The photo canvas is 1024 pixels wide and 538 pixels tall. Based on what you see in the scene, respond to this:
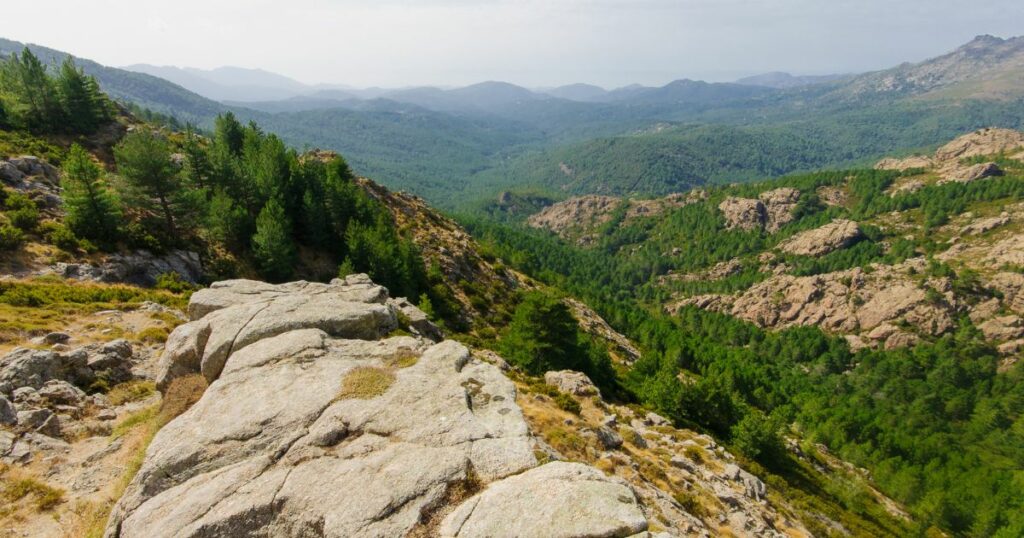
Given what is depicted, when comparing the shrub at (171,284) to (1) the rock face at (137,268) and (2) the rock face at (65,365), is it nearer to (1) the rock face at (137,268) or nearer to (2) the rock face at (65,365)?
(1) the rock face at (137,268)

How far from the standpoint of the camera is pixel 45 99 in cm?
7338

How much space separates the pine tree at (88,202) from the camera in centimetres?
4675

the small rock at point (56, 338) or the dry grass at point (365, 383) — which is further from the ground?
the dry grass at point (365, 383)

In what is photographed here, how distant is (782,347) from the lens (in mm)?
174750

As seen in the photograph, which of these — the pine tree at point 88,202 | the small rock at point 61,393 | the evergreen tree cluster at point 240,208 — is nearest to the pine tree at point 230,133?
the evergreen tree cluster at point 240,208

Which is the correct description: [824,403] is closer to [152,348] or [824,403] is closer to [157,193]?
[152,348]

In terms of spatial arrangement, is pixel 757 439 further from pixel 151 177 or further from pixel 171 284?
pixel 151 177

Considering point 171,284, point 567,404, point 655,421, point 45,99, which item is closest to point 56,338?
point 171,284

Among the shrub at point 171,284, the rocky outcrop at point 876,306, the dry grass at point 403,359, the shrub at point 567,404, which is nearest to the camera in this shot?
the dry grass at point 403,359

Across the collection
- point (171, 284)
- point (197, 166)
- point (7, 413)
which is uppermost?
point (197, 166)

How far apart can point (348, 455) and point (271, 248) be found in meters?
51.9

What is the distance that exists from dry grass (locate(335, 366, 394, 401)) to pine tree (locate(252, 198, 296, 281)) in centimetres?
4564

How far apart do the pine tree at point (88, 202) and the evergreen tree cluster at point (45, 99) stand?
3963 cm

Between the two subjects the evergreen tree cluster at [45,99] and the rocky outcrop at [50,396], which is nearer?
the rocky outcrop at [50,396]
